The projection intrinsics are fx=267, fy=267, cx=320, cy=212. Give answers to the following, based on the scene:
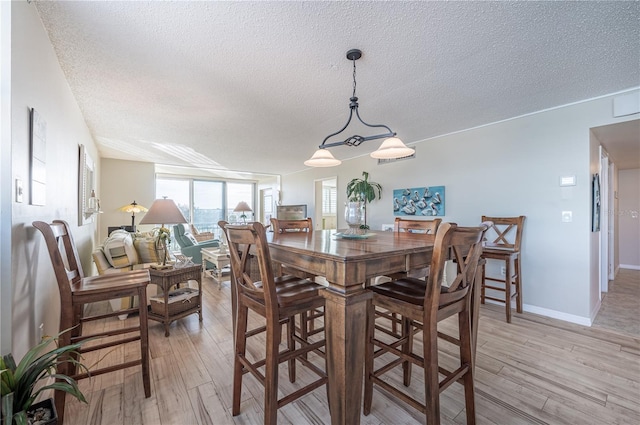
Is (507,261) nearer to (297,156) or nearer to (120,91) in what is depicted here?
(297,156)

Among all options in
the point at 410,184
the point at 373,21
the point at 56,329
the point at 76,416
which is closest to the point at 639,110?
the point at 410,184

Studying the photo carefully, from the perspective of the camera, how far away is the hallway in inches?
105

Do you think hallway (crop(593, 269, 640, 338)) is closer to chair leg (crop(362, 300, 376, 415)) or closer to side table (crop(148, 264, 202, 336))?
chair leg (crop(362, 300, 376, 415))

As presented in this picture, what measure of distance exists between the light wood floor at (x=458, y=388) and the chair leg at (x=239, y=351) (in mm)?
82

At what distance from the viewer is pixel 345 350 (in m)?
1.08

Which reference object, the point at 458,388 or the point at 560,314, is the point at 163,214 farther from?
the point at 560,314

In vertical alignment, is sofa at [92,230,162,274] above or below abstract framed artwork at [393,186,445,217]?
below

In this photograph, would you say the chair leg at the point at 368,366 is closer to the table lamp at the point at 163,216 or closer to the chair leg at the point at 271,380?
the chair leg at the point at 271,380

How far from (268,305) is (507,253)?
2794 millimetres

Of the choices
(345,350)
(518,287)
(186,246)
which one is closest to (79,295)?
(345,350)

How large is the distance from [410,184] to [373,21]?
3.01 m

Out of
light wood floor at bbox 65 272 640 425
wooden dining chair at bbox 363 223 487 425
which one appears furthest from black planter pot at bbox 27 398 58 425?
wooden dining chair at bbox 363 223 487 425

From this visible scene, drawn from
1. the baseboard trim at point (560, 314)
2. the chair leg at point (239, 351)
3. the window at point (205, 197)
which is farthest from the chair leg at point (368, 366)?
the window at point (205, 197)

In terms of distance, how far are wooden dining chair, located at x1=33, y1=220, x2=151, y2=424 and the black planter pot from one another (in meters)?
0.18
